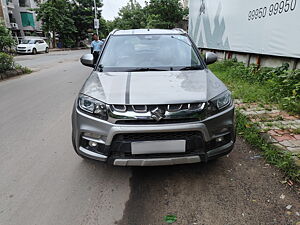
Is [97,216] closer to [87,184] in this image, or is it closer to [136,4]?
[87,184]

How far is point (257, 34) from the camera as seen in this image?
6359 mm

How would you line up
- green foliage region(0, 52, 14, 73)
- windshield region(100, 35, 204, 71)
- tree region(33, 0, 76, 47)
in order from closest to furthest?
windshield region(100, 35, 204, 71), green foliage region(0, 52, 14, 73), tree region(33, 0, 76, 47)

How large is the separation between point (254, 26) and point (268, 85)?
206 centimetres

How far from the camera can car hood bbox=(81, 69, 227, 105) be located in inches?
83.4

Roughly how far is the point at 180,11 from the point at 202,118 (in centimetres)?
1831

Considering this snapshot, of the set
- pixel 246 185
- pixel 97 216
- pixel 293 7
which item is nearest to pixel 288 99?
pixel 293 7

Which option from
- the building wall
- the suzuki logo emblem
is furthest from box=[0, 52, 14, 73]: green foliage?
the building wall

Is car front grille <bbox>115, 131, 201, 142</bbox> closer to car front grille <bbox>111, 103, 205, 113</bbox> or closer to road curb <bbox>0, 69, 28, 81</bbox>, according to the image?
car front grille <bbox>111, 103, 205, 113</bbox>

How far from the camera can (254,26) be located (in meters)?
6.47

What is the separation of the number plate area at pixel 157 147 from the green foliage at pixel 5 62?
9.05 m

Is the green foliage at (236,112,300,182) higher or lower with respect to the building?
lower

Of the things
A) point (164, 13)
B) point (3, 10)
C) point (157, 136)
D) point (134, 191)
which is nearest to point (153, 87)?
point (157, 136)

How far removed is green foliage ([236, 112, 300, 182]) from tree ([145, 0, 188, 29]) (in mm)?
15586

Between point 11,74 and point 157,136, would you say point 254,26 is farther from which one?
point 11,74
